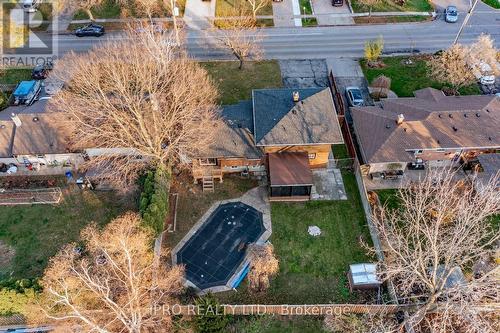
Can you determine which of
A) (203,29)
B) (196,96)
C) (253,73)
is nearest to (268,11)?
(203,29)

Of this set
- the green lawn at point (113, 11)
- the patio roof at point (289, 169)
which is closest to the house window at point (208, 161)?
the patio roof at point (289, 169)

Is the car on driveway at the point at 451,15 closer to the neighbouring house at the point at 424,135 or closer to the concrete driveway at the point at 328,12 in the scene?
the concrete driveway at the point at 328,12

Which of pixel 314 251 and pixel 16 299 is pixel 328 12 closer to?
pixel 314 251

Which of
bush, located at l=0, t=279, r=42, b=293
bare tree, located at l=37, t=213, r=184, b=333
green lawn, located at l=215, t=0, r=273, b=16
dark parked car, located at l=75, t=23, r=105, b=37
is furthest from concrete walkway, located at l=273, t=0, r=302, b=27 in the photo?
bush, located at l=0, t=279, r=42, b=293

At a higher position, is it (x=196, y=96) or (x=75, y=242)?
(x=196, y=96)

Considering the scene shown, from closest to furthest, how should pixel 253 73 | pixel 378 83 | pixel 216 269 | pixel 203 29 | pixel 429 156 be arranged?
pixel 216 269 < pixel 429 156 < pixel 378 83 < pixel 253 73 < pixel 203 29

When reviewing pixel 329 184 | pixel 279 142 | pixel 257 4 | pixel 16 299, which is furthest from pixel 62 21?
pixel 329 184

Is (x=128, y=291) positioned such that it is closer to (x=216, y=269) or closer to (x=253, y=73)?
(x=216, y=269)
